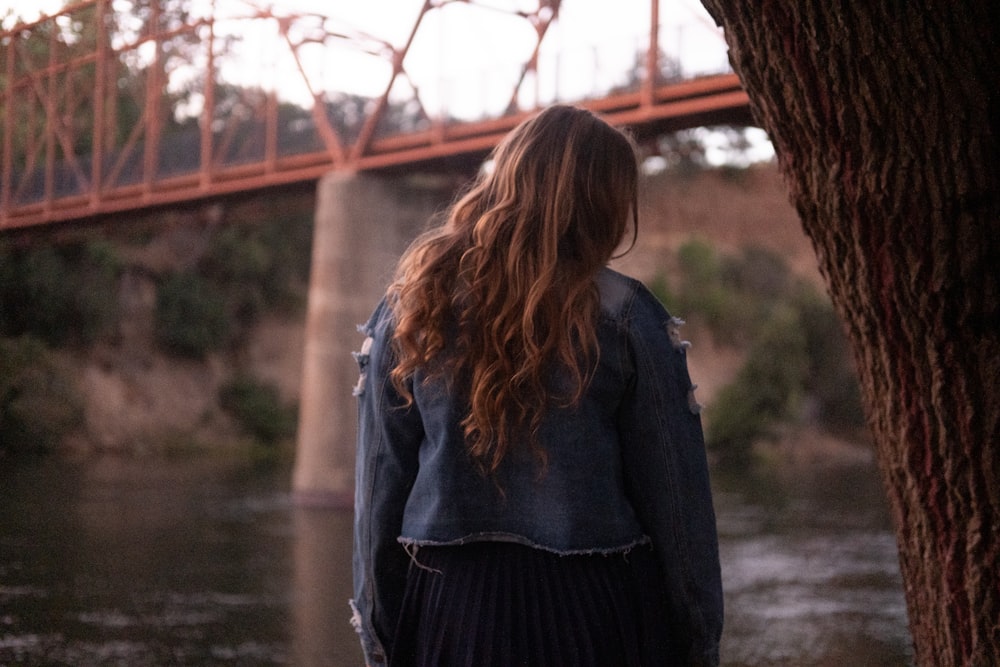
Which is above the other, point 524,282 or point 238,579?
point 524,282

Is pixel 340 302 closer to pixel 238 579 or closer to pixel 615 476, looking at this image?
pixel 238 579

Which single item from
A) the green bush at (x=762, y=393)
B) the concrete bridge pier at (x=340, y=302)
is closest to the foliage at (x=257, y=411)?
the concrete bridge pier at (x=340, y=302)

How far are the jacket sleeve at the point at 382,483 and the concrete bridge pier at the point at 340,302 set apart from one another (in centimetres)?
1639

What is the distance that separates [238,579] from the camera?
389 inches

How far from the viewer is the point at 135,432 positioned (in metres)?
19.4

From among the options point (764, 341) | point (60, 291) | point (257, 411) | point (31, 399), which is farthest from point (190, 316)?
point (31, 399)

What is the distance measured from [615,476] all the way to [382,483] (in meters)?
0.45

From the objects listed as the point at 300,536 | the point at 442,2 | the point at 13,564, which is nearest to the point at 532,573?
the point at 13,564

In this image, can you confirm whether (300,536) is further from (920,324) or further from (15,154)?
(920,324)

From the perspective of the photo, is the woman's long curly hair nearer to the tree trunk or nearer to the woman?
the woman

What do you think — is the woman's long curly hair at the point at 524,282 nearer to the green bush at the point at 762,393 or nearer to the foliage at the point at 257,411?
the foliage at the point at 257,411

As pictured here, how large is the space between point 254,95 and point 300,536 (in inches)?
476

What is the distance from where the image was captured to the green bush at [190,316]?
27.7m

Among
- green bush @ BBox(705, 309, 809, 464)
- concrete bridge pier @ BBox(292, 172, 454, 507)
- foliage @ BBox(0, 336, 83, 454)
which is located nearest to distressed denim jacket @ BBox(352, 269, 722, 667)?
foliage @ BBox(0, 336, 83, 454)
